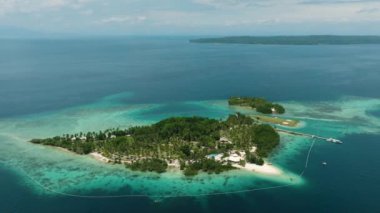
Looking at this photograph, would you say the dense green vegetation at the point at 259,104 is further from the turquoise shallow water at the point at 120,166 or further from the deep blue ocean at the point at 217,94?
the deep blue ocean at the point at 217,94

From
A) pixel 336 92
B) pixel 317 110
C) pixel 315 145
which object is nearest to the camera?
pixel 315 145

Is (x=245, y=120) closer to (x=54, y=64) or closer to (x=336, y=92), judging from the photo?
(x=336, y=92)

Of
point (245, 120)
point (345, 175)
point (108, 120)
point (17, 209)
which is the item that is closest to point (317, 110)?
point (245, 120)

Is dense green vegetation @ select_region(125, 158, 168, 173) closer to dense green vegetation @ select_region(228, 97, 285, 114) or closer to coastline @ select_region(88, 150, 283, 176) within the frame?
coastline @ select_region(88, 150, 283, 176)

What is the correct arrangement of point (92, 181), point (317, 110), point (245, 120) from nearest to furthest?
point (92, 181) → point (245, 120) → point (317, 110)

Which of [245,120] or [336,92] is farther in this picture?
[336,92]

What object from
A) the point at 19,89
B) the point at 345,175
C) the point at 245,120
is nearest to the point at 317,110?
the point at 245,120
